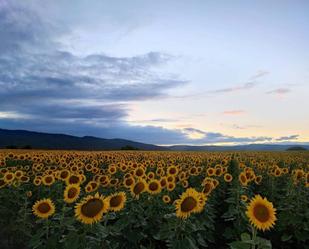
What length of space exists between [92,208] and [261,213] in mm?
2707

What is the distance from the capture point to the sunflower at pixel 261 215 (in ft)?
18.5

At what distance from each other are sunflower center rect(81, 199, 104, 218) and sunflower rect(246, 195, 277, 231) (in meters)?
2.42

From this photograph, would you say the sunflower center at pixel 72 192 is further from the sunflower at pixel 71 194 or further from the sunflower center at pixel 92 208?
the sunflower center at pixel 92 208

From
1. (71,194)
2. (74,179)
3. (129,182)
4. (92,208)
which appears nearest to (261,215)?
(92,208)

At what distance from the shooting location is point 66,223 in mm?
7000

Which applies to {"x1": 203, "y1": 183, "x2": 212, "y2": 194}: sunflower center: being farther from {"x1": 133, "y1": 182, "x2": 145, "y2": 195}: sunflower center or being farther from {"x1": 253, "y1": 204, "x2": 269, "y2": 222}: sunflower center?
{"x1": 253, "y1": 204, "x2": 269, "y2": 222}: sunflower center

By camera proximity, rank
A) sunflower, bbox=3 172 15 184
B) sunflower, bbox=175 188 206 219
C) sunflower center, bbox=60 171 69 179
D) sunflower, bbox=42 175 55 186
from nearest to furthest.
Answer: sunflower, bbox=175 188 206 219 < sunflower, bbox=42 175 55 186 < sunflower, bbox=3 172 15 184 < sunflower center, bbox=60 171 69 179

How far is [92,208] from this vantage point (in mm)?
6512

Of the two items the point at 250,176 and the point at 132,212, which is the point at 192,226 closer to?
the point at 132,212

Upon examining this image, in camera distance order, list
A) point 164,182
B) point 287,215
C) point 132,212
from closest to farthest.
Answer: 1. point 132,212
2. point 287,215
3. point 164,182

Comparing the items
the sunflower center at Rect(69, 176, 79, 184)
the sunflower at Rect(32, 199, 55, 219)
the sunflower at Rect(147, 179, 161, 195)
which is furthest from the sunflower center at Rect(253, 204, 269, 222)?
the sunflower center at Rect(69, 176, 79, 184)

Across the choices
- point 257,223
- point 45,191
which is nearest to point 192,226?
point 257,223

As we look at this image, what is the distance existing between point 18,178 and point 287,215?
27.6 ft

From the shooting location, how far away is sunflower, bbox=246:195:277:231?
564 cm
